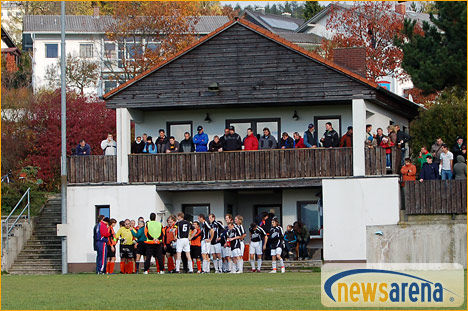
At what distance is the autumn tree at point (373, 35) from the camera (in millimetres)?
68062

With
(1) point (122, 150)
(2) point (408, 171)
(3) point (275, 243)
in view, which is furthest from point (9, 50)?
(3) point (275, 243)

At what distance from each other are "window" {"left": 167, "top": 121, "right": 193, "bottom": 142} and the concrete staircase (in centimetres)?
605

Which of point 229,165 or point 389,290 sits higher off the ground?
point 229,165

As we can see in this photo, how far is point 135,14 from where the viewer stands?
2672 inches

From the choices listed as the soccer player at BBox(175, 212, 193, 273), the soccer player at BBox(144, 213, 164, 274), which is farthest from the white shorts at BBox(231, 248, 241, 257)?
the soccer player at BBox(144, 213, 164, 274)

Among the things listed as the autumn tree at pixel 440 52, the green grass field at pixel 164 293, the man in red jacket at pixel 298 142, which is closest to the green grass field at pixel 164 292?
the green grass field at pixel 164 293

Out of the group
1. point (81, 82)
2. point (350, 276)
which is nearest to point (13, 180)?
point (81, 82)

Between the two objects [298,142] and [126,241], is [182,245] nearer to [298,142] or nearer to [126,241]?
[126,241]

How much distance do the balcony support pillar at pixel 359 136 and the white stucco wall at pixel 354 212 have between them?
1.40 ft

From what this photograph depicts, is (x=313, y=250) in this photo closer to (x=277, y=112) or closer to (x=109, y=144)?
(x=277, y=112)

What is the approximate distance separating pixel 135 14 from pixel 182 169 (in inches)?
1122

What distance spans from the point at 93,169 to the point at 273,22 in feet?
222

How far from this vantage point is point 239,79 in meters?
41.0

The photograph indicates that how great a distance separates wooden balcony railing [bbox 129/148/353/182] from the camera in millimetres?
39844
